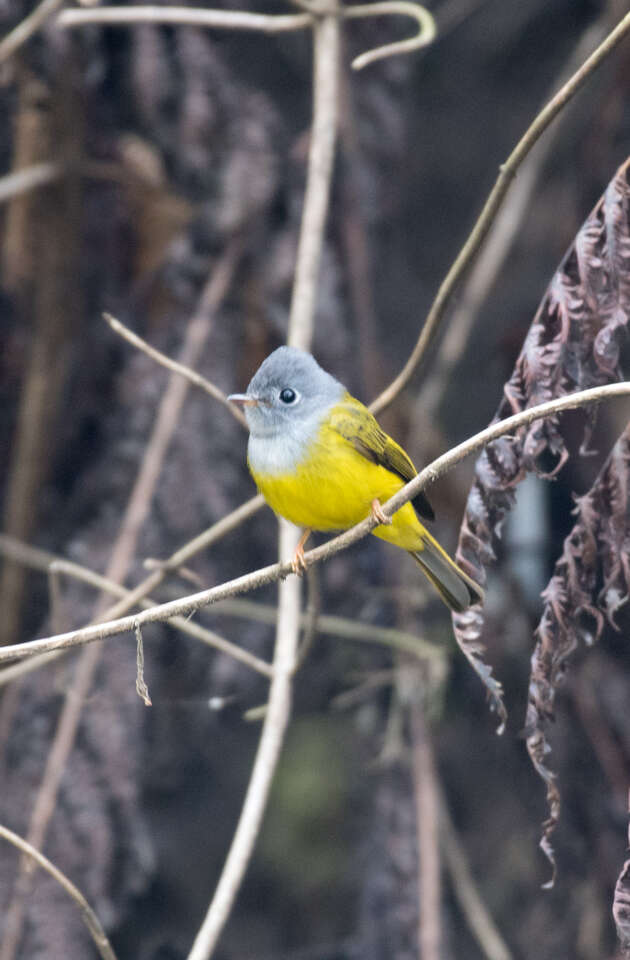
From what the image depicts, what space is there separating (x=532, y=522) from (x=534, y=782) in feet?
4.21

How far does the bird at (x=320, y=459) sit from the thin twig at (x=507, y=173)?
487mm

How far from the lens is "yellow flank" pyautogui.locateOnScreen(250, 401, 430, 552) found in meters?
2.51

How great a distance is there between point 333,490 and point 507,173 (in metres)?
1.00

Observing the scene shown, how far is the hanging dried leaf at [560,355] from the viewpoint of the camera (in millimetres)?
1618

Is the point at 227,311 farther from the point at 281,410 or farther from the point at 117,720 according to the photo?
the point at 117,720

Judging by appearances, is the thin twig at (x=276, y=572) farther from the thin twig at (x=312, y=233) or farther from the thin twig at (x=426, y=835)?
the thin twig at (x=426, y=835)

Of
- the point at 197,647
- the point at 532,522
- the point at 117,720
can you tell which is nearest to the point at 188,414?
the point at 197,647

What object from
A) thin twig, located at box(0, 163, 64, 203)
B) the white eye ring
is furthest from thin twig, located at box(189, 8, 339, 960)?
thin twig, located at box(0, 163, 64, 203)

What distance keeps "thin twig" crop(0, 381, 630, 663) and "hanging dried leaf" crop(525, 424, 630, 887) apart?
0.50ft

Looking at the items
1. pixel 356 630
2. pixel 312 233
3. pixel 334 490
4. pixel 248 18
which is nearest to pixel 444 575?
pixel 334 490

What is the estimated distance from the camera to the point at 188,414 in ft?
10.8

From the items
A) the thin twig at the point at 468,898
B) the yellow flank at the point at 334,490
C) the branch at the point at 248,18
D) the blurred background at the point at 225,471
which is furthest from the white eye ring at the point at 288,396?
the thin twig at the point at 468,898

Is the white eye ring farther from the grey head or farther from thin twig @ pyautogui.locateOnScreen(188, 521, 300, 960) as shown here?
thin twig @ pyautogui.locateOnScreen(188, 521, 300, 960)

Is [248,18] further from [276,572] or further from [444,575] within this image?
[276,572]
